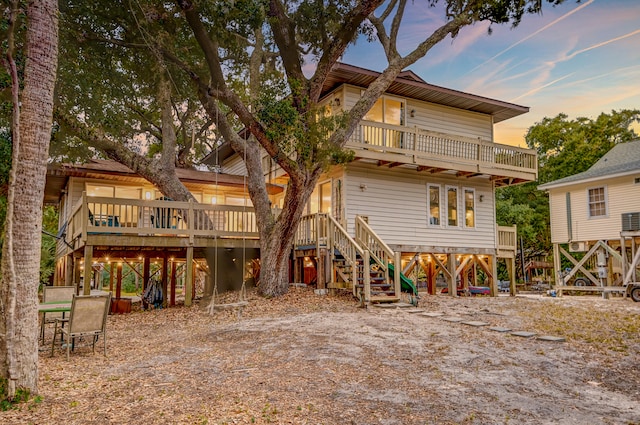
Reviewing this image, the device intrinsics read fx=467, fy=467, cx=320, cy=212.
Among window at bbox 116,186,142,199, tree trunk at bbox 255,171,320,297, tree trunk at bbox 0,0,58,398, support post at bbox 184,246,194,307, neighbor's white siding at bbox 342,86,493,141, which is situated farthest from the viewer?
window at bbox 116,186,142,199

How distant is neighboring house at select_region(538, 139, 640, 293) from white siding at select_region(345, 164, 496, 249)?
5.70m

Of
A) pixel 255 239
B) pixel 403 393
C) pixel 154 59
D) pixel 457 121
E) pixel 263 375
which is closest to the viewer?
pixel 403 393

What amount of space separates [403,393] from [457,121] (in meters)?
15.3

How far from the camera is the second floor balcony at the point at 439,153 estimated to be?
51.3ft

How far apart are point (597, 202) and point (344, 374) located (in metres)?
21.9

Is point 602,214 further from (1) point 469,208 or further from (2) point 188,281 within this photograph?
(2) point 188,281

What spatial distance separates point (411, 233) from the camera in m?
17.3

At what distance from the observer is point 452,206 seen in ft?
60.2

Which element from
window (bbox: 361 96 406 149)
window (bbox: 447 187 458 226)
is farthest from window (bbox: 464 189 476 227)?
window (bbox: 361 96 406 149)

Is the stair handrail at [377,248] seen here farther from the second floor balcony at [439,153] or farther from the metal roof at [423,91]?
the metal roof at [423,91]

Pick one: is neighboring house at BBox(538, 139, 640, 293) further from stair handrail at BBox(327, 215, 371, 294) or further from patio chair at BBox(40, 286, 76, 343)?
patio chair at BBox(40, 286, 76, 343)

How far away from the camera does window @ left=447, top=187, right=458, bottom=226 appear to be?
18266mm

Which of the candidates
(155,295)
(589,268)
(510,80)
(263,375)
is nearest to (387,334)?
(263,375)

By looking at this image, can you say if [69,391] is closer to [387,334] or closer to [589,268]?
[387,334]
